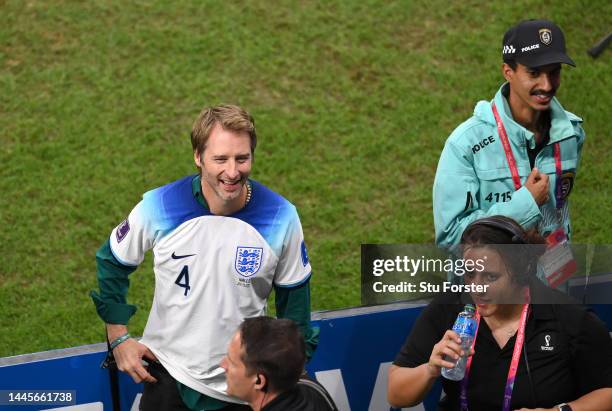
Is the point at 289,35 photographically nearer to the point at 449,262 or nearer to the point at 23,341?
the point at 23,341

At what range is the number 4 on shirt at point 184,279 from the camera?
5445 millimetres

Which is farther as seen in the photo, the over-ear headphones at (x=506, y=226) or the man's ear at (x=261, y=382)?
the over-ear headphones at (x=506, y=226)

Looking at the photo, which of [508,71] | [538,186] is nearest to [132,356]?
[538,186]

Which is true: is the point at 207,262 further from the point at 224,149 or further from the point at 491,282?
the point at 491,282

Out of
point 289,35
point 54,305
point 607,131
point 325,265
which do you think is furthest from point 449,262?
point 289,35

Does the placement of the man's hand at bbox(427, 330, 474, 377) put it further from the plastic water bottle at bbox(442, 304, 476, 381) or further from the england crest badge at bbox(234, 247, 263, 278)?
the england crest badge at bbox(234, 247, 263, 278)

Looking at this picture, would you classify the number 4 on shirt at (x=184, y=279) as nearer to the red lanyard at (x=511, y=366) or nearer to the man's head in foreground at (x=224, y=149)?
the man's head in foreground at (x=224, y=149)

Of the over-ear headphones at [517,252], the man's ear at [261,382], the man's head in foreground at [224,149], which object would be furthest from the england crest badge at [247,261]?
the over-ear headphones at [517,252]

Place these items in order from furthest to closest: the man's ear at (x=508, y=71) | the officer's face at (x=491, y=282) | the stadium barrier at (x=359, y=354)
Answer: the stadium barrier at (x=359, y=354) → the man's ear at (x=508, y=71) → the officer's face at (x=491, y=282)

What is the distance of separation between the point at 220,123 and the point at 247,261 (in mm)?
635

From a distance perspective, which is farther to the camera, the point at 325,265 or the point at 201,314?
the point at 325,265

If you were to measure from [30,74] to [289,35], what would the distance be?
2.32 metres

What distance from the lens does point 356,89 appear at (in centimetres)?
1045

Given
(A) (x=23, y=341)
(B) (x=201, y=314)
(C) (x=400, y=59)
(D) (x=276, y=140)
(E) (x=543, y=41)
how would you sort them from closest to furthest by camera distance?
(B) (x=201, y=314) → (E) (x=543, y=41) → (A) (x=23, y=341) → (D) (x=276, y=140) → (C) (x=400, y=59)
